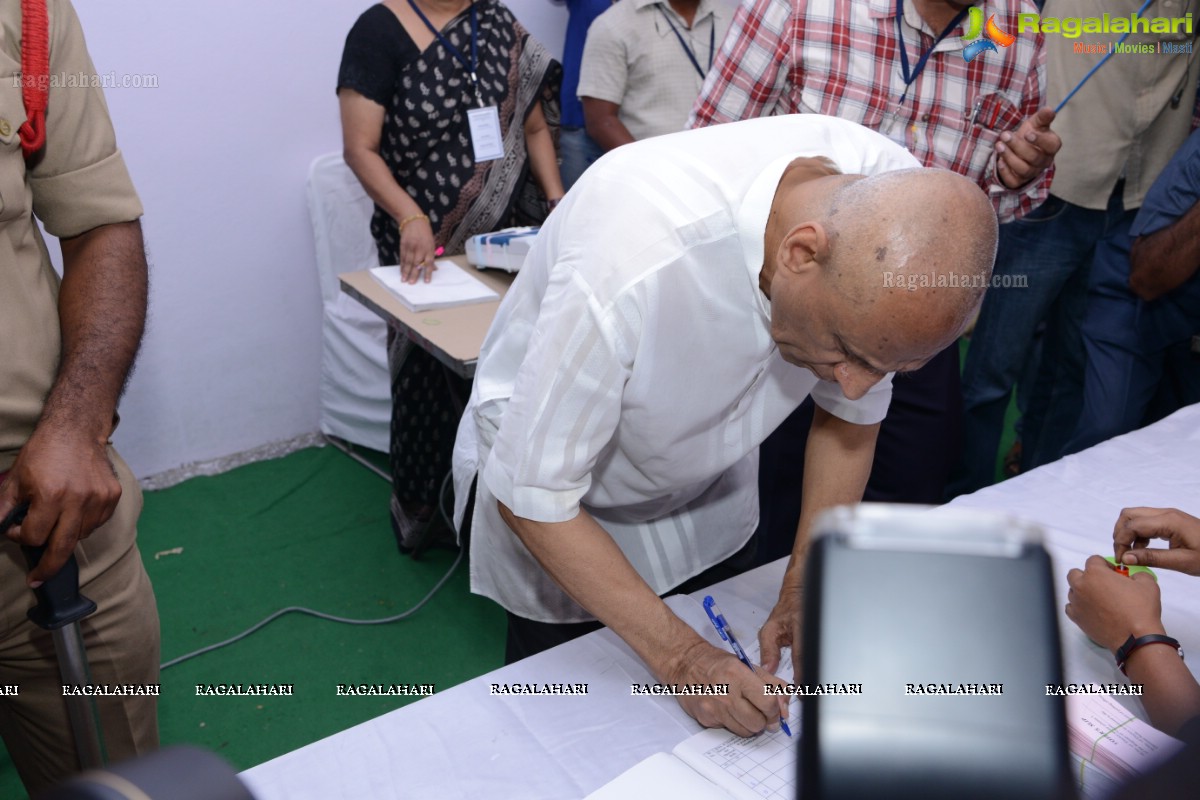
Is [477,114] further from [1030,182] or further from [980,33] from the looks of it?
[1030,182]

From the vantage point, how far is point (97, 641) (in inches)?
46.6

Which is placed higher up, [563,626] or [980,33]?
[980,33]

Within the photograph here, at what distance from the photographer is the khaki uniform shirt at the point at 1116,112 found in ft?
7.68

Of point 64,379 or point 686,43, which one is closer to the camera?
point 64,379

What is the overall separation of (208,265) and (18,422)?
1.92m

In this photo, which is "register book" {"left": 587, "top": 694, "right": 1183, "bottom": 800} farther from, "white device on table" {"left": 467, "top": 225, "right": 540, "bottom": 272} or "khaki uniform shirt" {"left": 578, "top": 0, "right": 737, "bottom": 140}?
"khaki uniform shirt" {"left": 578, "top": 0, "right": 737, "bottom": 140}

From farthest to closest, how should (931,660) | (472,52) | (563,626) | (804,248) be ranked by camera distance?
1. (472,52)
2. (563,626)
3. (804,248)
4. (931,660)

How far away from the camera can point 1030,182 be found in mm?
1884

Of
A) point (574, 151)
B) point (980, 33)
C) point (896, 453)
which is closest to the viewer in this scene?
point (980, 33)

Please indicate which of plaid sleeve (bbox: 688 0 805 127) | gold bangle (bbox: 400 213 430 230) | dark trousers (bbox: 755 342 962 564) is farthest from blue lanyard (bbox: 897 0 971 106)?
gold bangle (bbox: 400 213 430 230)

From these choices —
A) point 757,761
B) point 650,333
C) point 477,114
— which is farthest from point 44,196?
point 477,114

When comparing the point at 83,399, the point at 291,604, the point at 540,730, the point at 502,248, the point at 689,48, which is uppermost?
the point at 689,48

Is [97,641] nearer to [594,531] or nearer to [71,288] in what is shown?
[71,288]

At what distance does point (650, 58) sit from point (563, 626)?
2.10 meters
